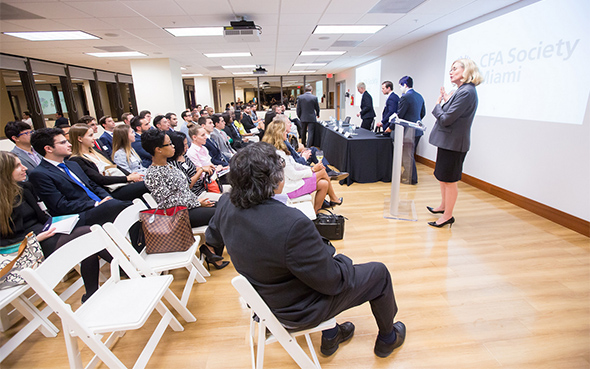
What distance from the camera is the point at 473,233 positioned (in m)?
3.23

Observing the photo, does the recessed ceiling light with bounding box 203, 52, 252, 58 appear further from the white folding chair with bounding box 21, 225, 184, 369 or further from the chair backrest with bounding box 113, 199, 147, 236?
the white folding chair with bounding box 21, 225, 184, 369

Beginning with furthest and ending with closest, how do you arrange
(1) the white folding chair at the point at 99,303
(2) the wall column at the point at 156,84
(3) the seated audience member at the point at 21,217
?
(2) the wall column at the point at 156,84
(3) the seated audience member at the point at 21,217
(1) the white folding chair at the point at 99,303

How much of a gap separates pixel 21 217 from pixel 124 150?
1.76 m

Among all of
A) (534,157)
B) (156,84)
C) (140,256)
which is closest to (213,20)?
(140,256)

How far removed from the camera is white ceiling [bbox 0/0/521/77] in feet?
12.5

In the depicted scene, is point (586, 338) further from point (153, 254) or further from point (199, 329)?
point (153, 254)

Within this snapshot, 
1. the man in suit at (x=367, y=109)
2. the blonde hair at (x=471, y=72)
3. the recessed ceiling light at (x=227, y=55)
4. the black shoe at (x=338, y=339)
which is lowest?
the black shoe at (x=338, y=339)

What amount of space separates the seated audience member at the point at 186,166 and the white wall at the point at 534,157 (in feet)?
13.2

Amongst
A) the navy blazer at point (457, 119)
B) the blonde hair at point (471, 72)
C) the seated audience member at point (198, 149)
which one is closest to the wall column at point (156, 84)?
the seated audience member at point (198, 149)

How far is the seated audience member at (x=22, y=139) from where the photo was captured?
10.6ft

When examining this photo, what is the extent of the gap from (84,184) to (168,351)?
1.79 m

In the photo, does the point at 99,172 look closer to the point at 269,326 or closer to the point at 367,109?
the point at 269,326

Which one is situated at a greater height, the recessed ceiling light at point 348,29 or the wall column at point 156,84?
the recessed ceiling light at point 348,29

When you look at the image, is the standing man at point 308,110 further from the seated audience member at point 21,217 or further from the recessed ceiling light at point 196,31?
the seated audience member at point 21,217
